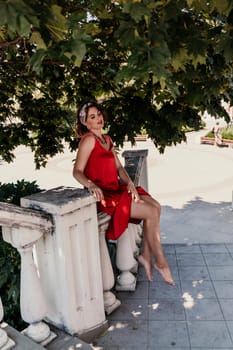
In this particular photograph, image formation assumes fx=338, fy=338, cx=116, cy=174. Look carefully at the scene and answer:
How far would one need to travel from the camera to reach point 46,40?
1.77 m

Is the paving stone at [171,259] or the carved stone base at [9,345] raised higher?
the carved stone base at [9,345]

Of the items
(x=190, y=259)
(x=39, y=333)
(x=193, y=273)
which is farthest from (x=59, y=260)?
(x=190, y=259)

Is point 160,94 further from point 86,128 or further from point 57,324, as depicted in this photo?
point 57,324

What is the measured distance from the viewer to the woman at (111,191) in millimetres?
2891

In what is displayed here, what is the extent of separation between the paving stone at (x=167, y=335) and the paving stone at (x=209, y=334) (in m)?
0.06

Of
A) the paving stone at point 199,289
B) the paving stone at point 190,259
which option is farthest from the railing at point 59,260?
the paving stone at point 190,259

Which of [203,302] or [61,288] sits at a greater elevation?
[61,288]

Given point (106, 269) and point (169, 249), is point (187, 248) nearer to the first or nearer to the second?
point (169, 249)

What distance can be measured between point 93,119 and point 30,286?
5.10 ft

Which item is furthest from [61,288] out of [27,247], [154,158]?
[154,158]

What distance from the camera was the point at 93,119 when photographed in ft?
10.2

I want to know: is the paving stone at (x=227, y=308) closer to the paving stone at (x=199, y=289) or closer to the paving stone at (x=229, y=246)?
the paving stone at (x=199, y=289)

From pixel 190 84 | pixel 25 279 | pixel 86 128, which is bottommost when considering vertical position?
pixel 25 279

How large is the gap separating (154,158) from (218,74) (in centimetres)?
1331
